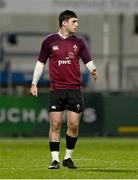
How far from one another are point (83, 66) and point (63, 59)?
18.9 metres

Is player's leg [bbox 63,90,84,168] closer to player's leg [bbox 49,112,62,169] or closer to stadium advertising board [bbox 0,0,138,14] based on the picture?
player's leg [bbox 49,112,62,169]

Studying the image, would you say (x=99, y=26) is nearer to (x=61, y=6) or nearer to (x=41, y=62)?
(x=61, y=6)

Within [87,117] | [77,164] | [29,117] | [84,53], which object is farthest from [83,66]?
[84,53]

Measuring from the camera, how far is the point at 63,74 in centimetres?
1440

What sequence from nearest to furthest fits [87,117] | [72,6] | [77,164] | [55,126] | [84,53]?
[55,126] < [84,53] < [77,164] < [87,117] < [72,6]

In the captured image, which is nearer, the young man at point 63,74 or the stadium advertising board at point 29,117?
the young man at point 63,74

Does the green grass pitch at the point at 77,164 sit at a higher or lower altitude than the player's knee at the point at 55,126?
lower

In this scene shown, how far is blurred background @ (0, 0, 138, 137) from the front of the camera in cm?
2936

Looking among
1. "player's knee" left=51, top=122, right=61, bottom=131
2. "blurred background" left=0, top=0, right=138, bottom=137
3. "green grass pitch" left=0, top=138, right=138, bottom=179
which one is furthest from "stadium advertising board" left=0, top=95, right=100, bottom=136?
"player's knee" left=51, top=122, right=61, bottom=131

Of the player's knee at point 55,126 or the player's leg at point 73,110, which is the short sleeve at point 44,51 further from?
the player's knee at point 55,126

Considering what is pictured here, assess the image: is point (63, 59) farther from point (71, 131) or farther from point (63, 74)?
point (71, 131)

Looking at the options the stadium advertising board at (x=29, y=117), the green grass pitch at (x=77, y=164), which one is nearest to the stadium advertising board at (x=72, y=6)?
the stadium advertising board at (x=29, y=117)

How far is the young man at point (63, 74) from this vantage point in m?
14.4

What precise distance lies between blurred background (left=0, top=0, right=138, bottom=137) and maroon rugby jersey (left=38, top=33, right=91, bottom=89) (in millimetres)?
14730
